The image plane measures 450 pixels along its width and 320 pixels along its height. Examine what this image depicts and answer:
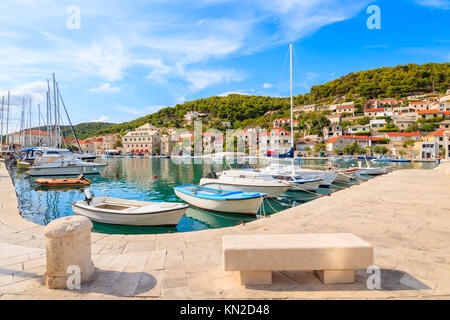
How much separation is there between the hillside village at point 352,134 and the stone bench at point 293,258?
190 ft

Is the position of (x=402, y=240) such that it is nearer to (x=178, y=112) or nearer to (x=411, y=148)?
(x=411, y=148)

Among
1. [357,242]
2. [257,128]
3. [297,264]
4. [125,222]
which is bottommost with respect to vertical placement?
[125,222]

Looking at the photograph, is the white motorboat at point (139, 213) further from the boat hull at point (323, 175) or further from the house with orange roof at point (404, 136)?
the house with orange roof at point (404, 136)

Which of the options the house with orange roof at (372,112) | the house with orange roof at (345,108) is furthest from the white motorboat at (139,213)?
the house with orange roof at (345,108)

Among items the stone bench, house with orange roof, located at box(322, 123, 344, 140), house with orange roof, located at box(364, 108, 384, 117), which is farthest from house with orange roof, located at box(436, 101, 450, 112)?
the stone bench

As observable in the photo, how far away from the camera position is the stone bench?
3.19 m

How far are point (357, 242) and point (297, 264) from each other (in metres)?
0.95

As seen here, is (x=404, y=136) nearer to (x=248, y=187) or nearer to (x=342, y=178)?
(x=342, y=178)

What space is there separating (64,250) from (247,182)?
13.1 meters

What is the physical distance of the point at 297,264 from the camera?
3.23 metres

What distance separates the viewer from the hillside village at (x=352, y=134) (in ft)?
246

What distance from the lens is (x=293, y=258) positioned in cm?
323
